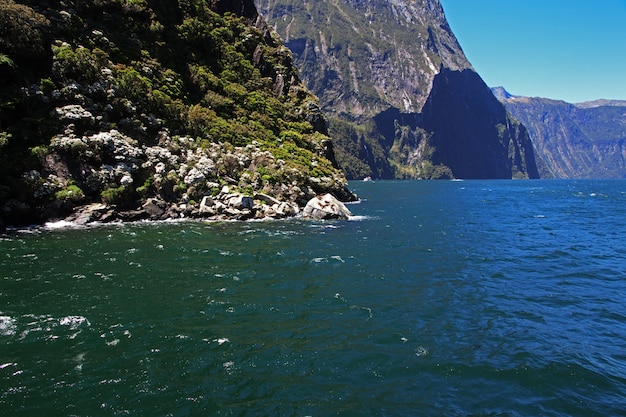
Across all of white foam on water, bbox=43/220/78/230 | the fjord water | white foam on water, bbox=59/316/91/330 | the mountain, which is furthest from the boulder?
white foam on water, bbox=59/316/91/330

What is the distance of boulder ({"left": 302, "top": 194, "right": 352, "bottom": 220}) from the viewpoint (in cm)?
5238

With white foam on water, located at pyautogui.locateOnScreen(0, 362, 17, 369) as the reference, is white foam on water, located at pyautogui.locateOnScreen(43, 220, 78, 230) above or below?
above

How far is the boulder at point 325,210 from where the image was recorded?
52.4 m

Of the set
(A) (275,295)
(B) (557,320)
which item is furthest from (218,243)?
(B) (557,320)

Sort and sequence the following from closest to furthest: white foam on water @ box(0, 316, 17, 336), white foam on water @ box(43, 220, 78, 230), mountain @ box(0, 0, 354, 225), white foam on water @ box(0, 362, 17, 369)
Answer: white foam on water @ box(0, 362, 17, 369) < white foam on water @ box(0, 316, 17, 336) < white foam on water @ box(43, 220, 78, 230) < mountain @ box(0, 0, 354, 225)

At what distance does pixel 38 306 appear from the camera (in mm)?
19016

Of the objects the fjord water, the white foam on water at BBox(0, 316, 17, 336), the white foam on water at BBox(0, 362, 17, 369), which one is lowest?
the fjord water

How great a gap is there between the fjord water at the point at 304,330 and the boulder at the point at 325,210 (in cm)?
1809

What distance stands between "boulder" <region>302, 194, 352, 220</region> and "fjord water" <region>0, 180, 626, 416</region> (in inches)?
712

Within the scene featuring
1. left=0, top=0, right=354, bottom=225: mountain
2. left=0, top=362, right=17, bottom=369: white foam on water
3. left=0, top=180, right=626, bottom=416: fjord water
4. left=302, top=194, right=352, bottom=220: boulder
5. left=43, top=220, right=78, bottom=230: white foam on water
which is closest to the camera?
left=0, top=180, right=626, bottom=416: fjord water

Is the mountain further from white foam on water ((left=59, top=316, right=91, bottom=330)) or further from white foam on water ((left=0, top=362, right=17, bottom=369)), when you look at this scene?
white foam on water ((left=0, top=362, right=17, bottom=369))

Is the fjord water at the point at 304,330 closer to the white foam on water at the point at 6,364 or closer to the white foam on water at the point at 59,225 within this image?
the white foam on water at the point at 6,364

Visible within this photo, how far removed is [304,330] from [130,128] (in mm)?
45348

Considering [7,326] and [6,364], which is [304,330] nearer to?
[6,364]
